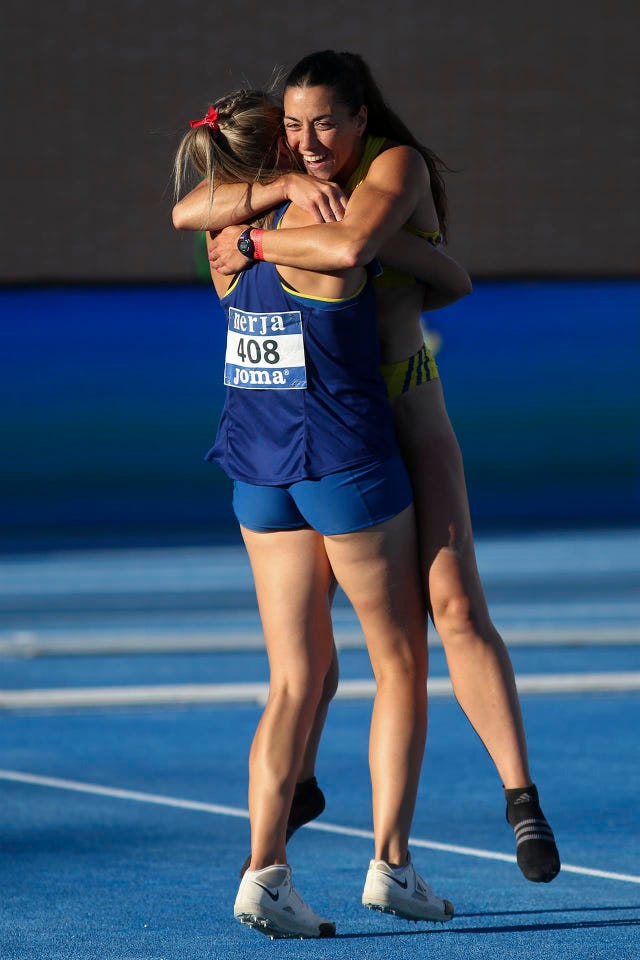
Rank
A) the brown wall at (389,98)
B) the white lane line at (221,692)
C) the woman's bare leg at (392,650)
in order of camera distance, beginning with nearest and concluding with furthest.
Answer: the woman's bare leg at (392,650) → the white lane line at (221,692) → the brown wall at (389,98)

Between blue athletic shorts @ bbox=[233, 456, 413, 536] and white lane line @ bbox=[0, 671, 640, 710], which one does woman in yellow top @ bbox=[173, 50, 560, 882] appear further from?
white lane line @ bbox=[0, 671, 640, 710]

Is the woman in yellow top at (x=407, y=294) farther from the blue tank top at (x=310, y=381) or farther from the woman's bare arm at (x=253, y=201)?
the blue tank top at (x=310, y=381)

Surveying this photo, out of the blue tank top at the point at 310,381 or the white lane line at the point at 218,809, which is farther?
the white lane line at the point at 218,809

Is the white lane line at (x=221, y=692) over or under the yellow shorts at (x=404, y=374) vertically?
under

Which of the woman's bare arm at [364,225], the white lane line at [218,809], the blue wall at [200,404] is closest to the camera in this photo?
the woman's bare arm at [364,225]

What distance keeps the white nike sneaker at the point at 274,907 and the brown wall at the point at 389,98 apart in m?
16.5

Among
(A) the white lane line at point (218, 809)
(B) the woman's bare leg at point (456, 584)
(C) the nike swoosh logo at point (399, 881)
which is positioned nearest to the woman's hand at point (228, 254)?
(B) the woman's bare leg at point (456, 584)

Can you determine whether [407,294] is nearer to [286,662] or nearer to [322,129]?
[322,129]

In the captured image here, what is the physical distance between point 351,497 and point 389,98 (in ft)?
55.3

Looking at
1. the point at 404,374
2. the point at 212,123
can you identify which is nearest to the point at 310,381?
the point at 404,374

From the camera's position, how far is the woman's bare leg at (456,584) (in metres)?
3.81

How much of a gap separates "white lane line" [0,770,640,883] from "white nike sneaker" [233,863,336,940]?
1068 mm

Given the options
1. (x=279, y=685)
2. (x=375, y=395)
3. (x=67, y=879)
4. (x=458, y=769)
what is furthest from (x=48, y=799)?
(x=375, y=395)

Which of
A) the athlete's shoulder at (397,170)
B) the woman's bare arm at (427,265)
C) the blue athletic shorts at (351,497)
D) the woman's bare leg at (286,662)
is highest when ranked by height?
the athlete's shoulder at (397,170)
